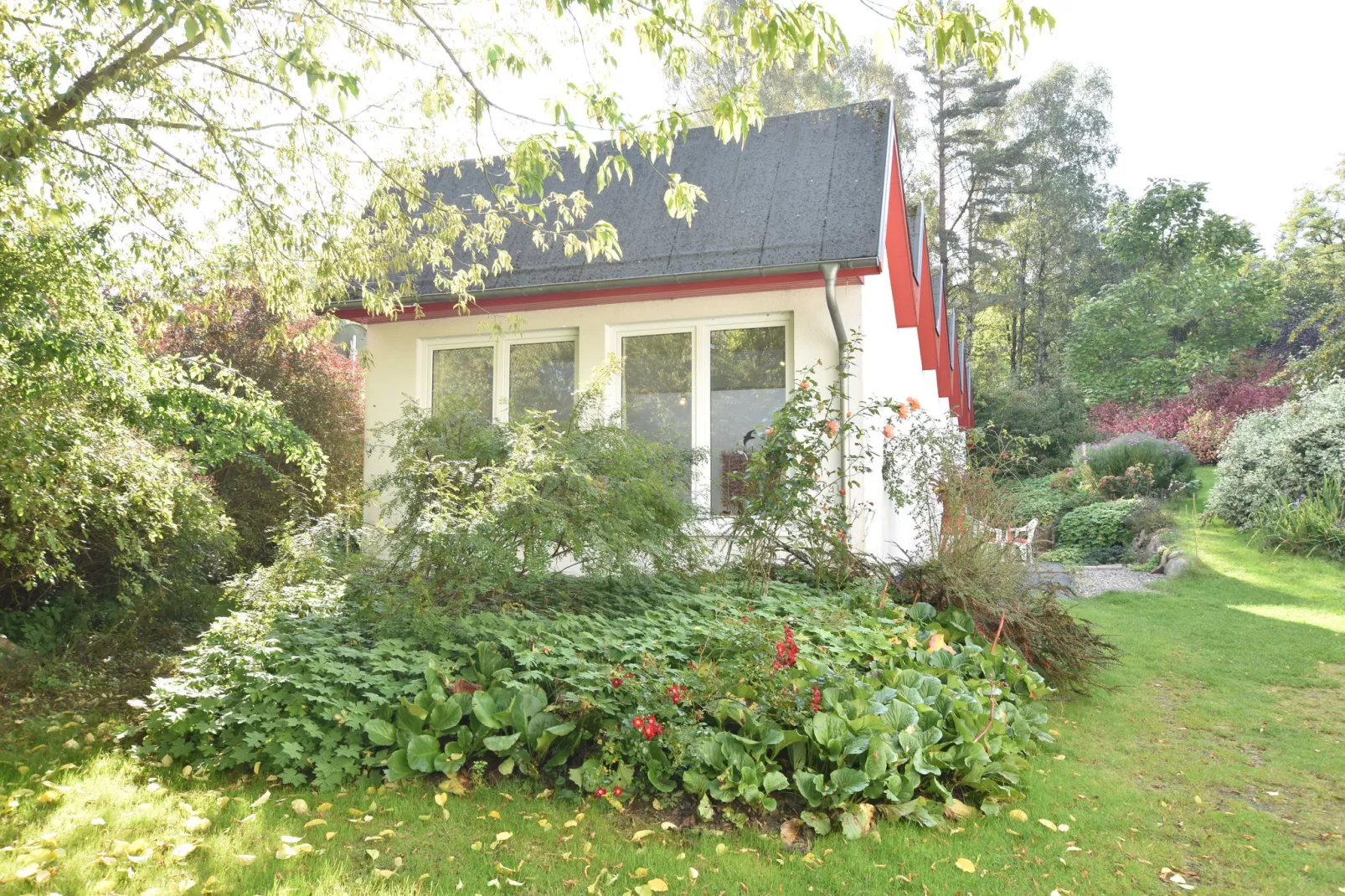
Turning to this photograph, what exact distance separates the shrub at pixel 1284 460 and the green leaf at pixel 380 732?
11.3 metres

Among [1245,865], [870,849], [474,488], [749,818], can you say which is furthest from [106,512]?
[1245,865]

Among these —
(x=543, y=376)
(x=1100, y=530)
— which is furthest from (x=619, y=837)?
(x=1100, y=530)

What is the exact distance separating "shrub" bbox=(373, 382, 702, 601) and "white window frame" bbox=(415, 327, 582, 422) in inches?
77.9

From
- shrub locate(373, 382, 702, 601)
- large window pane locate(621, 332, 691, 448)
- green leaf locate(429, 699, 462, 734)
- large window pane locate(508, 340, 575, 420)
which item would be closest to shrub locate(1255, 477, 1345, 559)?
large window pane locate(621, 332, 691, 448)

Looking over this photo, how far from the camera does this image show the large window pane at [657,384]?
7680 mm

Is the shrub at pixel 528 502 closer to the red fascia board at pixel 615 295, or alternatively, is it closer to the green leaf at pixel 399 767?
the green leaf at pixel 399 767

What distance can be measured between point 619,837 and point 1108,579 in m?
8.91

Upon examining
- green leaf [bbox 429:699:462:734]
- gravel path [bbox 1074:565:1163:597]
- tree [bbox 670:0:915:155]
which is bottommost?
green leaf [bbox 429:699:462:734]

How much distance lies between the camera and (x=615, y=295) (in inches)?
299

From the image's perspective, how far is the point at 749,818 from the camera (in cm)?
345

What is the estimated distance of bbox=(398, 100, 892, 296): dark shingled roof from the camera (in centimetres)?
699

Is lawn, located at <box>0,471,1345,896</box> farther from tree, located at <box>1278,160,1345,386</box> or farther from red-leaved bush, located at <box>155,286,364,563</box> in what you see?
tree, located at <box>1278,160,1345,386</box>

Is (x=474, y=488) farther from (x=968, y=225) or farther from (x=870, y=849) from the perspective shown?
(x=968, y=225)

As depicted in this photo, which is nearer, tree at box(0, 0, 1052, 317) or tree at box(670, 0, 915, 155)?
tree at box(0, 0, 1052, 317)
